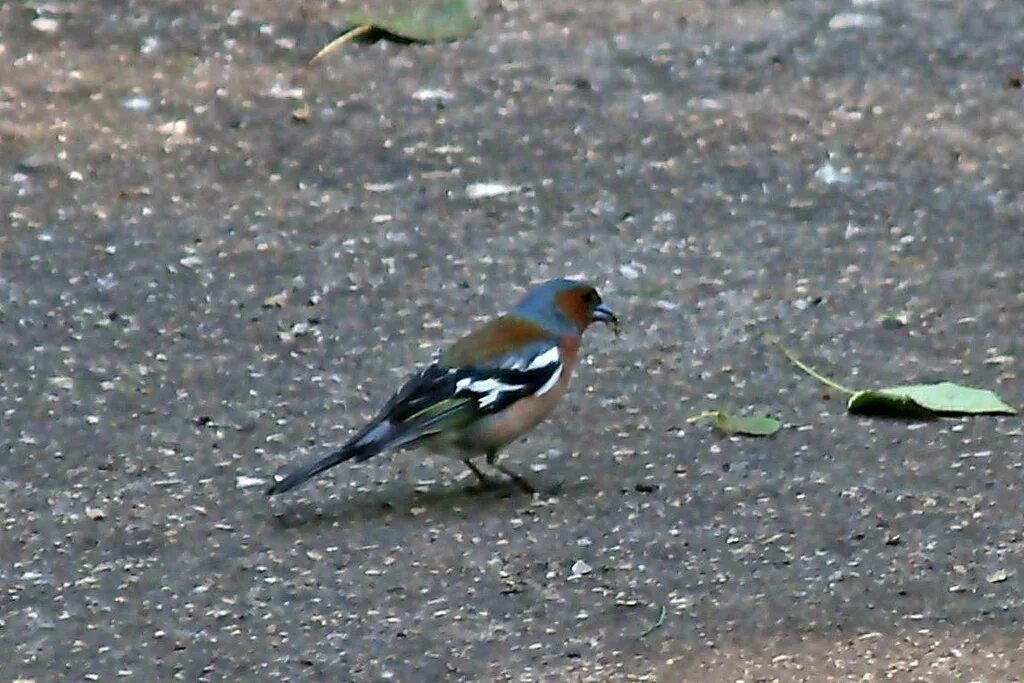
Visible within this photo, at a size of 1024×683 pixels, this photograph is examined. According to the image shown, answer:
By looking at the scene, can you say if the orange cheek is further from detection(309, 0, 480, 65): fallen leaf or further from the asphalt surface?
detection(309, 0, 480, 65): fallen leaf

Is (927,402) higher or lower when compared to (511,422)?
lower

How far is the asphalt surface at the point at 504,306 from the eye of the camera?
14.9 ft

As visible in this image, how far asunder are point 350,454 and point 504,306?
1.74 meters

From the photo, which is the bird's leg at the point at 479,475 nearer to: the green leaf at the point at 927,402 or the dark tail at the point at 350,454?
the dark tail at the point at 350,454

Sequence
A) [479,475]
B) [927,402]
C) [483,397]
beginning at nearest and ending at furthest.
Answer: [483,397] < [479,475] < [927,402]

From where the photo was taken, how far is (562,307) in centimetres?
562

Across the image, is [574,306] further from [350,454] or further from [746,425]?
[350,454]

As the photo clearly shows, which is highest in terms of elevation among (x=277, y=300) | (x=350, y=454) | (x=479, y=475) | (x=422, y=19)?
(x=422, y=19)

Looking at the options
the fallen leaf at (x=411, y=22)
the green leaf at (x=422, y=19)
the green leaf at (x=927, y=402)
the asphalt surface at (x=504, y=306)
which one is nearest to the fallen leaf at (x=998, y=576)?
the asphalt surface at (x=504, y=306)

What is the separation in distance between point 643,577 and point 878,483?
0.90 metres

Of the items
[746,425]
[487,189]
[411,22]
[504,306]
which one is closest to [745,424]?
[746,425]

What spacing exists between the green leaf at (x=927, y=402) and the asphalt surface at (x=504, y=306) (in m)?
0.08

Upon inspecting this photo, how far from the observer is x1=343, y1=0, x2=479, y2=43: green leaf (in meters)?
9.16

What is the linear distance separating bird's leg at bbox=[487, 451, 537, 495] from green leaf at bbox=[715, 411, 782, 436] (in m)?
0.67
